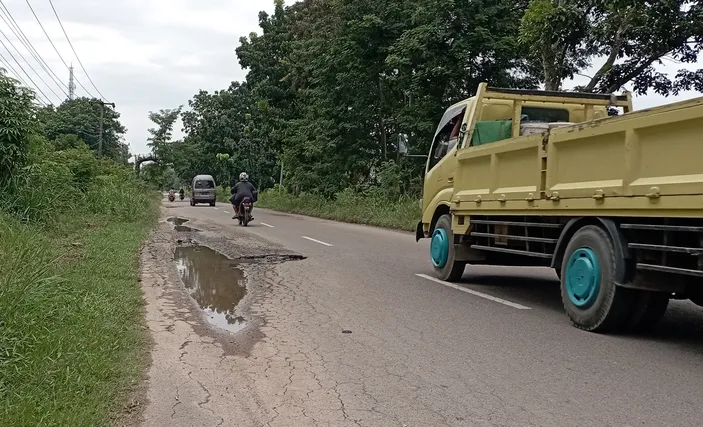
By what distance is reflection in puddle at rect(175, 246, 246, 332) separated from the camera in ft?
21.6

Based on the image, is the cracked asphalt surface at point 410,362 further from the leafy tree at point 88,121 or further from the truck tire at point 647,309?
the leafy tree at point 88,121

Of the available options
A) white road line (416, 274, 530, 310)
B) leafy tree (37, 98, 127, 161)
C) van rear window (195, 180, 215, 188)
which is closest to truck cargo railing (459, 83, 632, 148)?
white road line (416, 274, 530, 310)

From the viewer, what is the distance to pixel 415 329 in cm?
581

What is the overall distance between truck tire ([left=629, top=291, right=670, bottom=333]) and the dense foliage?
6747 millimetres

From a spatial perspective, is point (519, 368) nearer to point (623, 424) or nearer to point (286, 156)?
point (623, 424)

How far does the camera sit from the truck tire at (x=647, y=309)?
5.31 metres

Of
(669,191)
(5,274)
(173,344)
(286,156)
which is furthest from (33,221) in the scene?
(286,156)

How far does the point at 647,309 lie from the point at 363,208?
17.3 metres

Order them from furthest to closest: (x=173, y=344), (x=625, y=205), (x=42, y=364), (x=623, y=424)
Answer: (x=173, y=344)
(x=625, y=205)
(x=42, y=364)
(x=623, y=424)

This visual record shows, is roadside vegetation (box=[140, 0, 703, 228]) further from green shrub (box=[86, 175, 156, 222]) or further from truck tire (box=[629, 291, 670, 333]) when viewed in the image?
green shrub (box=[86, 175, 156, 222])

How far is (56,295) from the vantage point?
592 cm

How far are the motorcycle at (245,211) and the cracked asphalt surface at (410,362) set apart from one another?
10.7 meters

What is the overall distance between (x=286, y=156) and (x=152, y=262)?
20.6 meters

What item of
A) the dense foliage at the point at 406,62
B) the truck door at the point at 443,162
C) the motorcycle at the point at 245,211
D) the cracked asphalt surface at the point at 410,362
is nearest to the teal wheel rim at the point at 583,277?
the cracked asphalt surface at the point at 410,362
